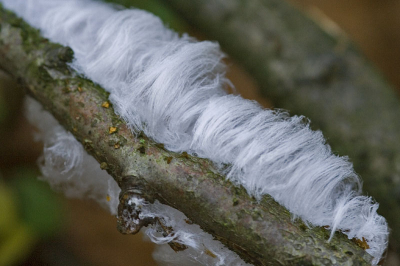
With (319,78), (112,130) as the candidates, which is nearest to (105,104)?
(112,130)

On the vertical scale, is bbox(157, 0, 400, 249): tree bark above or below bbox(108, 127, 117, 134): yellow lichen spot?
above

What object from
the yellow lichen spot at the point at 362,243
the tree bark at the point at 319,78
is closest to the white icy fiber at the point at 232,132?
the yellow lichen spot at the point at 362,243

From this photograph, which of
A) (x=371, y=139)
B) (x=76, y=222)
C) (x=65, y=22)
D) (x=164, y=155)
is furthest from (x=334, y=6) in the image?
(x=164, y=155)

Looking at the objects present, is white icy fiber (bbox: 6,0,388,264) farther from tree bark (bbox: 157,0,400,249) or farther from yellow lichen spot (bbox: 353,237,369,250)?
tree bark (bbox: 157,0,400,249)

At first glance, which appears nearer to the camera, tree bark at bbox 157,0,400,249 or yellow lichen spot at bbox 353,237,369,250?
yellow lichen spot at bbox 353,237,369,250

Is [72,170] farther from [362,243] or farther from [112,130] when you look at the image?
[362,243]

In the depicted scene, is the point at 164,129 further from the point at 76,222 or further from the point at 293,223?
the point at 76,222

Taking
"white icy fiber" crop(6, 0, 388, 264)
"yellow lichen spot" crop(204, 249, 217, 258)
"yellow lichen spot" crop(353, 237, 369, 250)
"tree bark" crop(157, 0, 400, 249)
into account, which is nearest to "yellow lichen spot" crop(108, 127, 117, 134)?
"white icy fiber" crop(6, 0, 388, 264)
